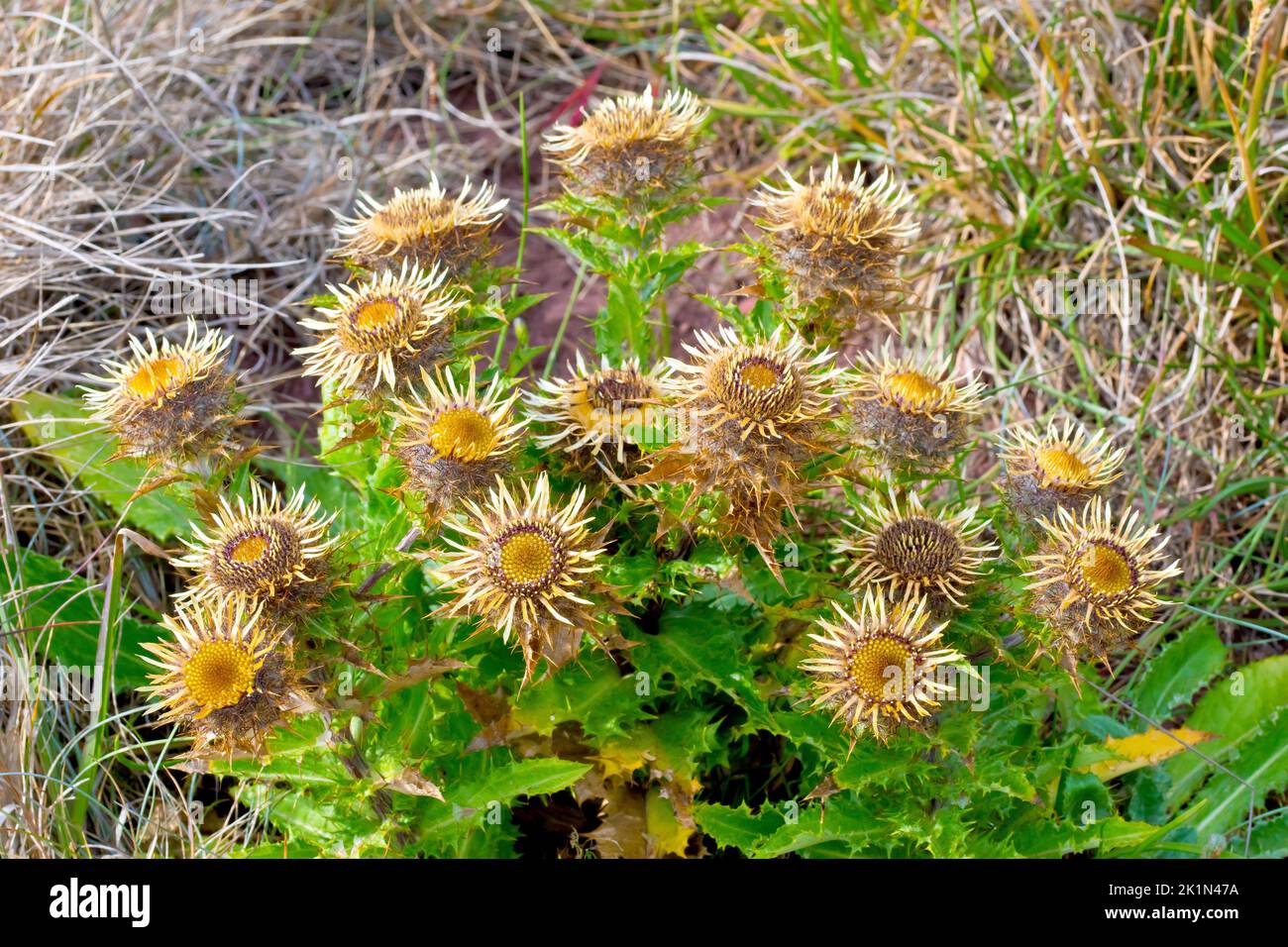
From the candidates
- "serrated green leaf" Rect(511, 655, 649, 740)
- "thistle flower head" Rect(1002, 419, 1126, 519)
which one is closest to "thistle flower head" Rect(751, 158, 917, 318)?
"thistle flower head" Rect(1002, 419, 1126, 519)

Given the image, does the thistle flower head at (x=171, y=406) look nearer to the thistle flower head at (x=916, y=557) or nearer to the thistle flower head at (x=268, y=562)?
the thistle flower head at (x=268, y=562)

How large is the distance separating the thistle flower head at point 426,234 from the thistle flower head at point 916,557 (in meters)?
1.18

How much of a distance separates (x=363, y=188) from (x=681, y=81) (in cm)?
172

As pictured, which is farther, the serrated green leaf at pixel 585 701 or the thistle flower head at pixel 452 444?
the serrated green leaf at pixel 585 701

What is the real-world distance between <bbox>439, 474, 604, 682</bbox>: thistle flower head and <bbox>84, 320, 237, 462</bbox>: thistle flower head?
0.70 m

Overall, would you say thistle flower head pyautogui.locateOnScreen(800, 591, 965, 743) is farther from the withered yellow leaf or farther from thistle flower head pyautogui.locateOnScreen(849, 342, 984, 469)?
the withered yellow leaf

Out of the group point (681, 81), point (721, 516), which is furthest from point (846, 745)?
point (681, 81)

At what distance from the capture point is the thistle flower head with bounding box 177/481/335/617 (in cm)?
Result: 216

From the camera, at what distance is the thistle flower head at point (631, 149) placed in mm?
2834

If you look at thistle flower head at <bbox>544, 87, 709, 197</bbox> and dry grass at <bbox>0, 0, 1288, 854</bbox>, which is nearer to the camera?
thistle flower head at <bbox>544, 87, 709, 197</bbox>

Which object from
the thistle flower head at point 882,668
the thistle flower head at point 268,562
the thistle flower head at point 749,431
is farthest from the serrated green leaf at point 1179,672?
the thistle flower head at point 268,562

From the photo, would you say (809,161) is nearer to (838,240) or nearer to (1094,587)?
(838,240)

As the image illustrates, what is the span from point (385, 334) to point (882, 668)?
50.1 inches
